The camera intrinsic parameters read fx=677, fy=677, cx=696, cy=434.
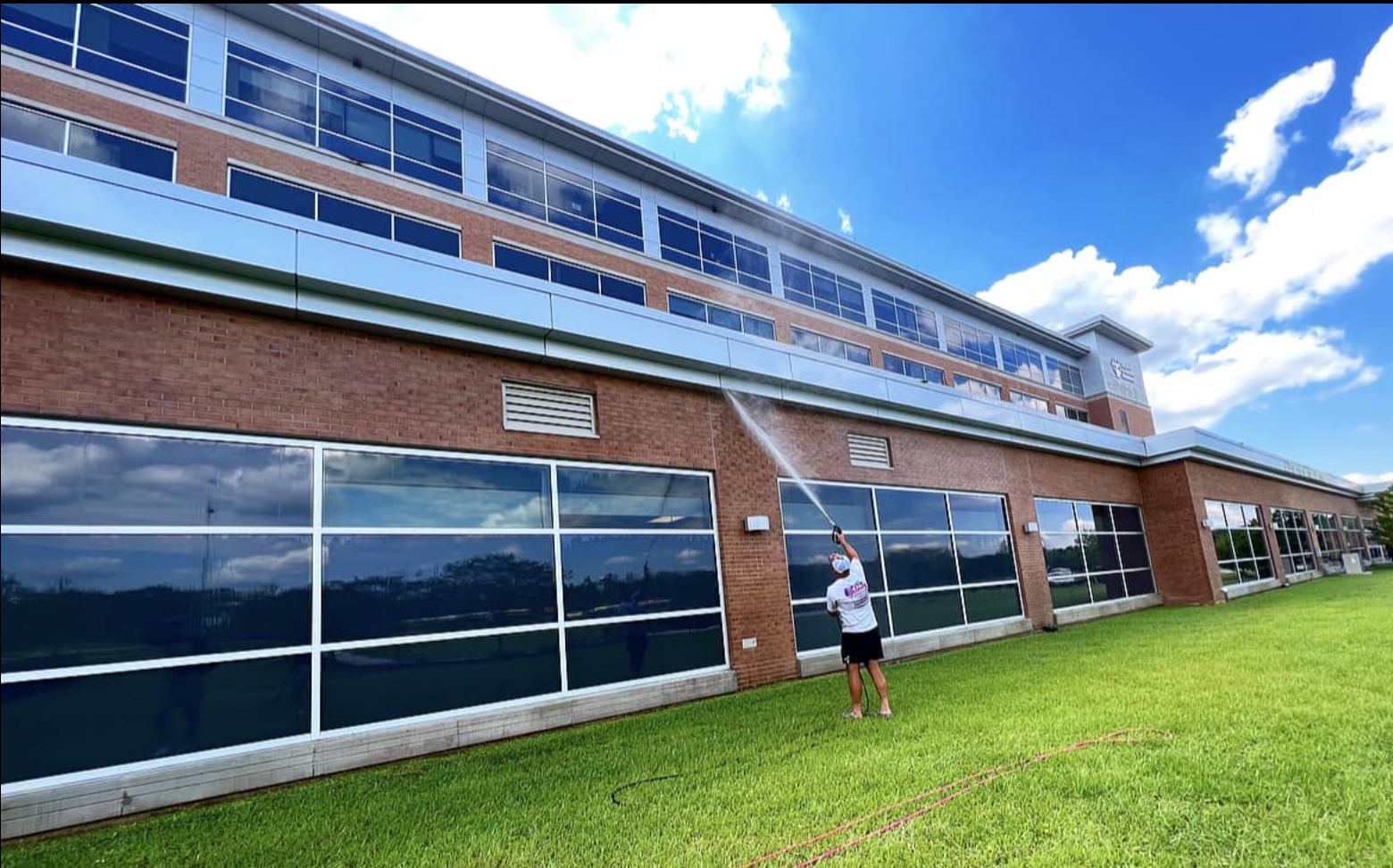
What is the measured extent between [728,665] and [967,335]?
31.5m

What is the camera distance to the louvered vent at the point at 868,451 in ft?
39.6

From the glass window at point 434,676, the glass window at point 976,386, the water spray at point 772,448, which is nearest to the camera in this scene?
the glass window at point 434,676

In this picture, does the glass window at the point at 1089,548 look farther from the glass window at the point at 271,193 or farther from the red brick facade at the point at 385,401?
the glass window at the point at 271,193

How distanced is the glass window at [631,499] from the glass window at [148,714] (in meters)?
3.24

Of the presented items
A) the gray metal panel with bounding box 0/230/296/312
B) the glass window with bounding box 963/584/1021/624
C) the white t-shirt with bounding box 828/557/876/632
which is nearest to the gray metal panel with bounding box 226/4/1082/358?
the gray metal panel with bounding box 0/230/296/312

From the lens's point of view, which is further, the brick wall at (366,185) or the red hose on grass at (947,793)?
the brick wall at (366,185)

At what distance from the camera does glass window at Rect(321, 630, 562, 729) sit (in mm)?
6395

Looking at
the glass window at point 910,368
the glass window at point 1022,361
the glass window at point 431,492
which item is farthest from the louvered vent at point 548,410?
the glass window at point 1022,361

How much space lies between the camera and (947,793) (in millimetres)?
4516

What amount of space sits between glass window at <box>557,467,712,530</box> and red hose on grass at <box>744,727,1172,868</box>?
4977 millimetres

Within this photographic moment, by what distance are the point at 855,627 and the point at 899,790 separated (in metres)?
2.72

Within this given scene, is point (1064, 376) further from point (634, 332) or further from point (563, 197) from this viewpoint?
point (634, 332)

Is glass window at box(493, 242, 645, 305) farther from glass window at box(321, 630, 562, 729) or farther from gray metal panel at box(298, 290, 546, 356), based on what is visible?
glass window at box(321, 630, 562, 729)

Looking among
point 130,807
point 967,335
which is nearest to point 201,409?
point 130,807
